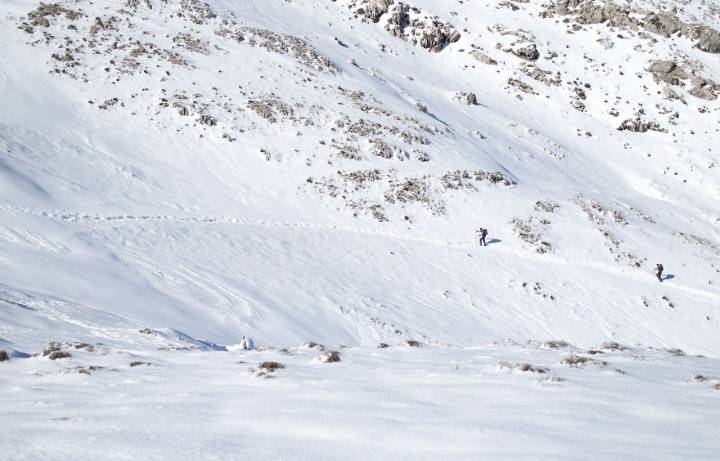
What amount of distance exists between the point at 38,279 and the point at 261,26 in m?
37.1

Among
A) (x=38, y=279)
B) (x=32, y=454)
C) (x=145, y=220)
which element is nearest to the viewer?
(x=32, y=454)

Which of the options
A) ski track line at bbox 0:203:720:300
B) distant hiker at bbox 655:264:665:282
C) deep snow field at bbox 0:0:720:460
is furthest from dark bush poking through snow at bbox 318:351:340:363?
distant hiker at bbox 655:264:665:282

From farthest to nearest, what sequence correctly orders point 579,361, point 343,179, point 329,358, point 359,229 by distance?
point 343,179 < point 359,229 < point 329,358 < point 579,361

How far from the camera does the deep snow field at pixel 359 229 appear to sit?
5.29 meters

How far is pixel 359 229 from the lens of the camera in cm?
2561

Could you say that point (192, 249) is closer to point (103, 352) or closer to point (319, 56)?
point (103, 352)

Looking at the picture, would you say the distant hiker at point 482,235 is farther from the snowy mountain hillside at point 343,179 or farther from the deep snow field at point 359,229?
the deep snow field at point 359,229

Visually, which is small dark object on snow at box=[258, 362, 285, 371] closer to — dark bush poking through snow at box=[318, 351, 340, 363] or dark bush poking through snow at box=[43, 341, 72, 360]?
dark bush poking through snow at box=[318, 351, 340, 363]

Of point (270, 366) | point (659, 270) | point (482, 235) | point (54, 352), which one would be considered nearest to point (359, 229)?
point (482, 235)

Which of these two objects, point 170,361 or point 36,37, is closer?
point 170,361

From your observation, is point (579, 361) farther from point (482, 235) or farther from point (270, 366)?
point (482, 235)

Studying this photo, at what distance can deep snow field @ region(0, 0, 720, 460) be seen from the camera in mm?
5289

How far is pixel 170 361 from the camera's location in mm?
8570

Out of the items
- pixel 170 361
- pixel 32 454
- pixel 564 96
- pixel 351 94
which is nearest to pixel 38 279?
pixel 170 361
